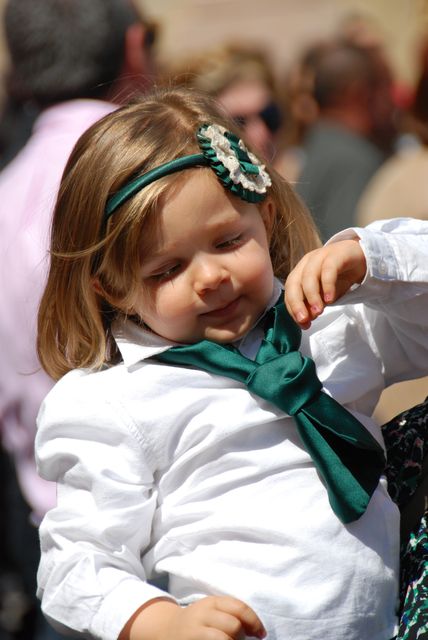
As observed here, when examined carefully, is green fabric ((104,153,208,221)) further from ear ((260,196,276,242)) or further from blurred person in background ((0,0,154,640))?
blurred person in background ((0,0,154,640))

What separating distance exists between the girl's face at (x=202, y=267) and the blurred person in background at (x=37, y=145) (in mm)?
917

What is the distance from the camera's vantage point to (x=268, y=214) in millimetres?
2379

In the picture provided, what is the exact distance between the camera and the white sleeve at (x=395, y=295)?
2148mm

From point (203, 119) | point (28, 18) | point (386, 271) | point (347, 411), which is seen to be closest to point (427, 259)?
point (386, 271)

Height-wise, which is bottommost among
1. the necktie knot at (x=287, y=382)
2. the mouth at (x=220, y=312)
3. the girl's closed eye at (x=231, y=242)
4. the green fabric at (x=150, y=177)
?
the necktie knot at (x=287, y=382)

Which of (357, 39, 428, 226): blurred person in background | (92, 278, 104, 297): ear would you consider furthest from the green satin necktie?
(357, 39, 428, 226): blurred person in background

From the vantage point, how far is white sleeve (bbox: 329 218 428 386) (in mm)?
2148

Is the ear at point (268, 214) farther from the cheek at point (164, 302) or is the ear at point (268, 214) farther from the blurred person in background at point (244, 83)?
the blurred person in background at point (244, 83)

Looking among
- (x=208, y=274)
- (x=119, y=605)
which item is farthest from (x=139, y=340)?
(x=119, y=605)

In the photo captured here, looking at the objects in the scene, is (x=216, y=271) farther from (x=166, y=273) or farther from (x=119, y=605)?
(x=119, y=605)

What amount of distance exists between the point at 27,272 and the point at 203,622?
1543 mm

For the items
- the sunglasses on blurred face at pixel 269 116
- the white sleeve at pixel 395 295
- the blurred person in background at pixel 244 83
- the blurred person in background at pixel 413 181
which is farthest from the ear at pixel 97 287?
the sunglasses on blurred face at pixel 269 116

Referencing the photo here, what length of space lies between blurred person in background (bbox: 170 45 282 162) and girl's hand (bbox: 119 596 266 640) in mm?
3649

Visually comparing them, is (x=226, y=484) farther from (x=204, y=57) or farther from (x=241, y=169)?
(x=204, y=57)
